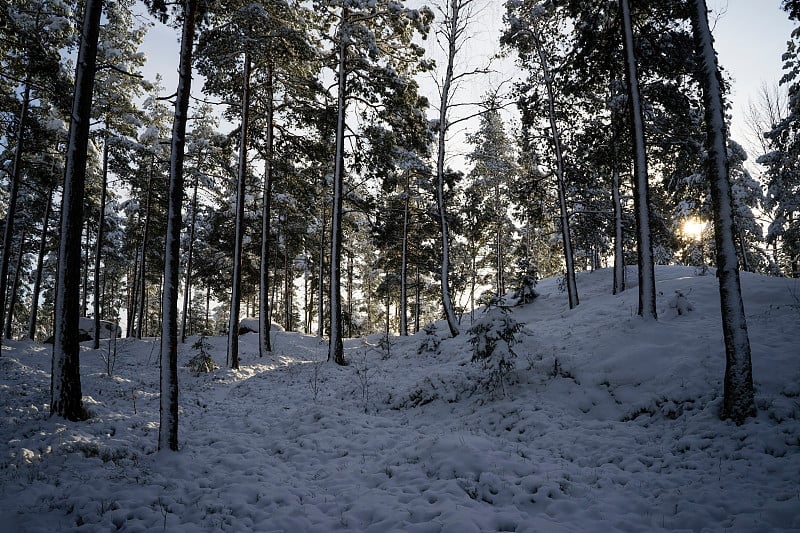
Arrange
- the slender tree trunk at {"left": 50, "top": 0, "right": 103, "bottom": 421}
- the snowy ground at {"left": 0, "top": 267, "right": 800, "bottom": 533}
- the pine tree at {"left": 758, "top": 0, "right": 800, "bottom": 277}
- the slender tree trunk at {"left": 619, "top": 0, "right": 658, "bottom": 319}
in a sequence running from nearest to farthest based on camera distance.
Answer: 1. the snowy ground at {"left": 0, "top": 267, "right": 800, "bottom": 533}
2. the slender tree trunk at {"left": 50, "top": 0, "right": 103, "bottom": 421}
3. the slender tree trunk at {"left": 619, "top": 0, "right": 658, "bottom": 319}
4. the pine tree at {"left": 758, "top": 0, "right": 800, "bottom": 277}

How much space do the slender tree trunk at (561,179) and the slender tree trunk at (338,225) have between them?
866 centimetres

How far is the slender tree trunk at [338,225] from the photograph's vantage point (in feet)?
45.8

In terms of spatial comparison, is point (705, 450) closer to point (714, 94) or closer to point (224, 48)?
point (714, 94)

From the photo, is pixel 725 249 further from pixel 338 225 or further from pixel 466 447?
pixel 338 225

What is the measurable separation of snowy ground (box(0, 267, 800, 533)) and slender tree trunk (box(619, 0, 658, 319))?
2.67ft

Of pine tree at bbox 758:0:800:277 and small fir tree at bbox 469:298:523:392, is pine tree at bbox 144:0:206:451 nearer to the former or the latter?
small fir tree at bbox 469:298:523:392

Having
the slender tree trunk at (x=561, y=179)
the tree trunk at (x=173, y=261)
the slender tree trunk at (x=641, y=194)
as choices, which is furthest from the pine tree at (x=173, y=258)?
the slender tree trunk at (x=561, y=179)

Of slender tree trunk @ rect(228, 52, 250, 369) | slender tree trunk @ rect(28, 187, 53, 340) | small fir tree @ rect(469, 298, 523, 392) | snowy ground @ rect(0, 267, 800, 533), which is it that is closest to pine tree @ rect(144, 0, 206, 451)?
snowy ground @ rect(0, 267, 800, 533)

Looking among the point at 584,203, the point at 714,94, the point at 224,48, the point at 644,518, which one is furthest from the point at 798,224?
the point at 224,48

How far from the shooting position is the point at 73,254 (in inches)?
288

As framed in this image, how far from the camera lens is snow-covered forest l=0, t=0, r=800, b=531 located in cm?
A: 491

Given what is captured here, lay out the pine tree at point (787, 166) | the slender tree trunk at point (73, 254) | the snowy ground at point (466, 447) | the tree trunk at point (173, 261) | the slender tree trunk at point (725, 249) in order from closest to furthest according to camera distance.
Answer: the snowy ground at point (466, 447)
the slender tree trunk at point (725, 249)
the tree trunk at point (173, 261)
the slender tree trunk at point (73, 254)
the pine tree at point (787, 166)

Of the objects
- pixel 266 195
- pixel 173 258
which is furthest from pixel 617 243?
pixel 173 258

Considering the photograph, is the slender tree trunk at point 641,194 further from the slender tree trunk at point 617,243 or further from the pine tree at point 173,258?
the pine tree at point 173,258
